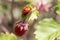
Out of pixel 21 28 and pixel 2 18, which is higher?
pixel 2 18

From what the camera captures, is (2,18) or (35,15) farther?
(2,18)

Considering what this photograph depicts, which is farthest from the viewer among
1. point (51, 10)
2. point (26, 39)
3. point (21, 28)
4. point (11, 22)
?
point (11, 22)

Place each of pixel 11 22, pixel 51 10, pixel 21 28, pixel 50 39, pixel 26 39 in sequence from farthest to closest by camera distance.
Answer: pixel 11 22 < pixel 26 39 < pixel 51 10 < pixel 21 28 < pixel 50 39

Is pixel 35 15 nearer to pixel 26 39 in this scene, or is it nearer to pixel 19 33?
pixel 19 33

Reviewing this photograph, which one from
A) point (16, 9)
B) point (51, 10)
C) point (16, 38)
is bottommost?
point (16, 38)

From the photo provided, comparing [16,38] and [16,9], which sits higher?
[16,9]

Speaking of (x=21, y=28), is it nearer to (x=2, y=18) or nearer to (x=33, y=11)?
(x=33, y=11)

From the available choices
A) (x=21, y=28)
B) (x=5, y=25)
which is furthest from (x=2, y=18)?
(x=21, y=28)

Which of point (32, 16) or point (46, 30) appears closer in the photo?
point (32, 16)

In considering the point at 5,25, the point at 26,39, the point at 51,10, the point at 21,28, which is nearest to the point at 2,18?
the point at 5,25
